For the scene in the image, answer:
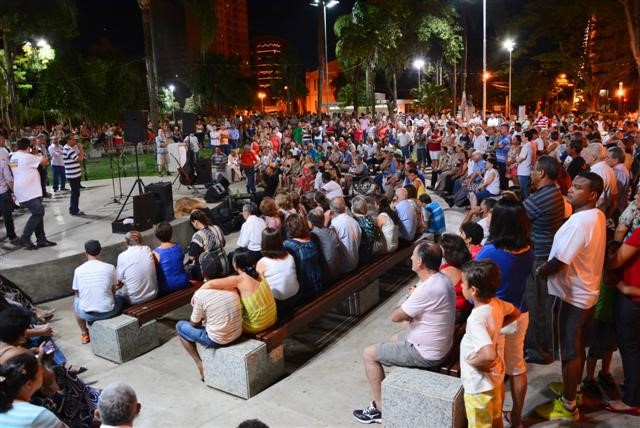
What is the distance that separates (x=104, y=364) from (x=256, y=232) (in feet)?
8.27

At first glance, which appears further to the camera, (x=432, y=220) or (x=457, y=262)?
(x=432, y=220)

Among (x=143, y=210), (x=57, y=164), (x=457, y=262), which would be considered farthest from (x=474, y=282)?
(x=57, y=164)

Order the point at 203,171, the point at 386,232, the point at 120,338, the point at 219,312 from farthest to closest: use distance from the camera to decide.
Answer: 1. the point at 203,171
2. the point at 386,232
3. the point at 120,338
4. the point at 219,312

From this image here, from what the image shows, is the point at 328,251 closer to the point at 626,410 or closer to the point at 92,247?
the point at 92,247

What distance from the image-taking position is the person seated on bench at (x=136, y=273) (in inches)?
224

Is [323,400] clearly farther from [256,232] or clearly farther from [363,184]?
[363,184]

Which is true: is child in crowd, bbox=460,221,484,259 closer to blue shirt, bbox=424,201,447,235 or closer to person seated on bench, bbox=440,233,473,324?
person seated on bench, bbox=440,233,473,324

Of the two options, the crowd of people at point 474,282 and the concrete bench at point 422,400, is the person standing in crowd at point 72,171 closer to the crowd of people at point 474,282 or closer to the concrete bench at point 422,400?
the crowd of people at point 474,282

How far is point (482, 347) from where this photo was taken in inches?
124

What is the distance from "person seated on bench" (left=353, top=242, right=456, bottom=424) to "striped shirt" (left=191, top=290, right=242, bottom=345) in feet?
4.49

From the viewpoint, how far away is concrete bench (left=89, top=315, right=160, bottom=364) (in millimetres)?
5410

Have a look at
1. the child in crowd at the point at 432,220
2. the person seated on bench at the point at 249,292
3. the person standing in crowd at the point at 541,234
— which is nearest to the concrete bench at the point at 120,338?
the person seated on bench at the point at 249,292

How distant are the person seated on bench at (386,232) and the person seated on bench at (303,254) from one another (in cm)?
143

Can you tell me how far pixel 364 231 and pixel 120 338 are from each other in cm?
306
